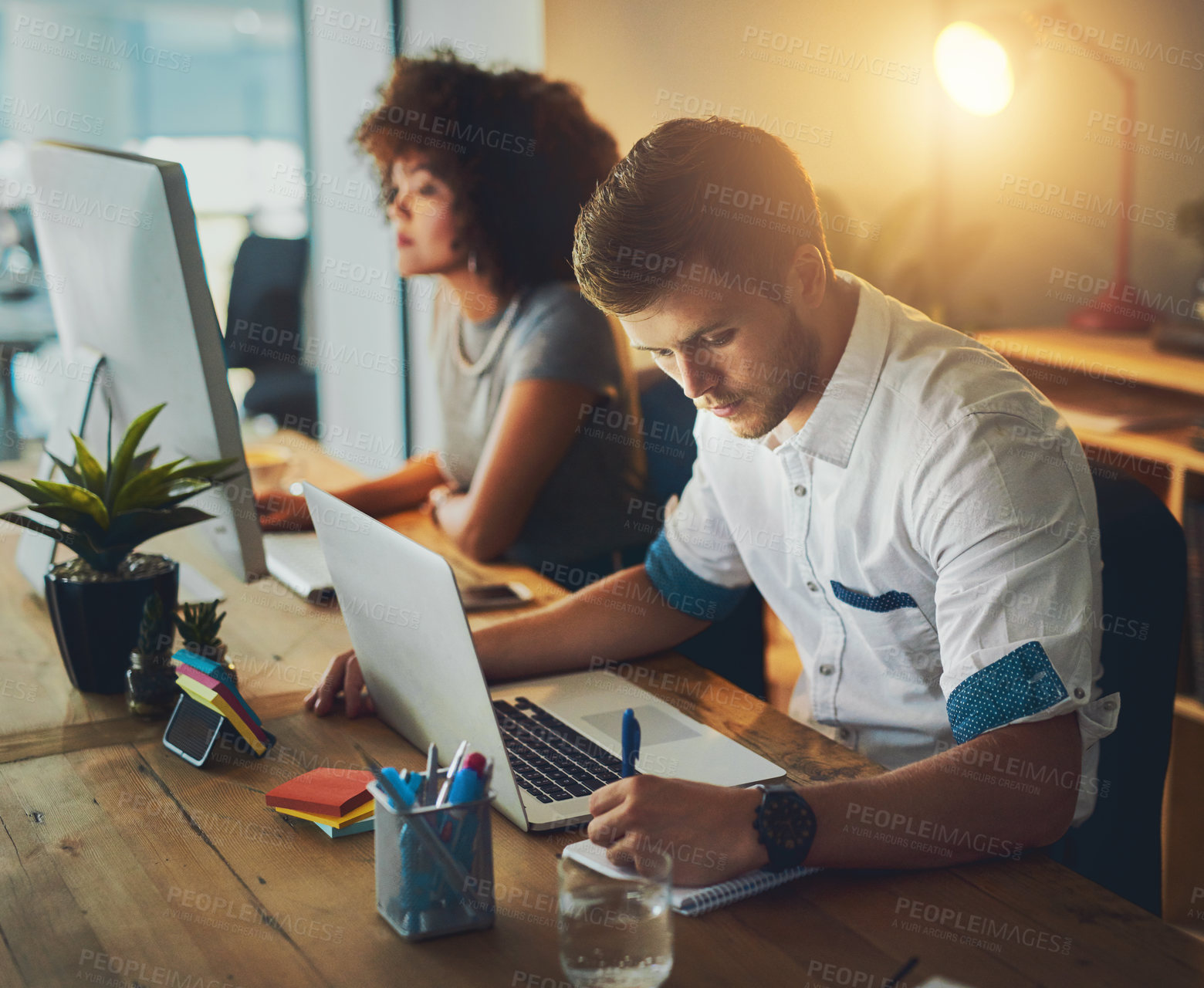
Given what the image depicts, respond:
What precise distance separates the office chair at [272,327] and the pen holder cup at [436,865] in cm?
319

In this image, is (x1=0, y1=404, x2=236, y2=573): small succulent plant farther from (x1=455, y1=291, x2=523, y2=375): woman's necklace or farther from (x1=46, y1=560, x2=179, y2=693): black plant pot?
(x1=455, y1=291, x2=523, y2=375): woman's necklace

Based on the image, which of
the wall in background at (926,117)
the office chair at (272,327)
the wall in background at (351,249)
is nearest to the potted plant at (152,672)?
the wall in background at (926,117)

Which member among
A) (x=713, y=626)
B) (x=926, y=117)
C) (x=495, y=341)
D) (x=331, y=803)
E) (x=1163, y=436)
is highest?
(x=926, y=117)

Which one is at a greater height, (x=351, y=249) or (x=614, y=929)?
(x=351, y=249)

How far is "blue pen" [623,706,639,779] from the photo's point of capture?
36.4 inches

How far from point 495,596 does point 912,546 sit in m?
0.62

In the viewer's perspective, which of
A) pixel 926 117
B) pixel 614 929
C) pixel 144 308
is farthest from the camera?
pixel 926 117

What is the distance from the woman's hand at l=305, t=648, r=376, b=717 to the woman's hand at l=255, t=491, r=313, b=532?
648 millimetres

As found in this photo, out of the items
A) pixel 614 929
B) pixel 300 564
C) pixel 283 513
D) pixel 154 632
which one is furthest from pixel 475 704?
pixel 283 513

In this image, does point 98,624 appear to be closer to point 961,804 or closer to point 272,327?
point 961,804

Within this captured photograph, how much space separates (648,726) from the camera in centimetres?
114

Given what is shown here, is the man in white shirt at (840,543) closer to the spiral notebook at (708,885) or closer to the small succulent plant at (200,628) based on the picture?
the spiral notebook at (708,885)

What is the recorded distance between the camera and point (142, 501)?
4.06 feet

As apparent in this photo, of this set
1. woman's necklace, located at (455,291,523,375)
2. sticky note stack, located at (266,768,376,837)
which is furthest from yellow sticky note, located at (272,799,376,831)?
woman's necklace, located at (455,291,523,375)
